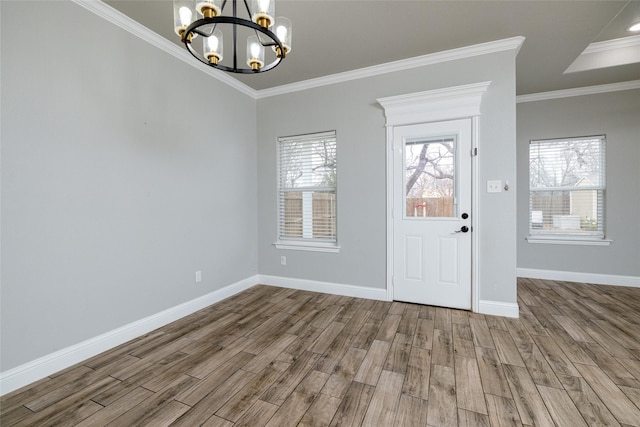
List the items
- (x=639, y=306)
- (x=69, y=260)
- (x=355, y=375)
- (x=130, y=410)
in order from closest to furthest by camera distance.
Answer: (x=130, y=410) < (x=355, y=375) < (x=69, y=260) < (x=639, y=306)

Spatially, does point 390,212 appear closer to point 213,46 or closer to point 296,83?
point 296,83

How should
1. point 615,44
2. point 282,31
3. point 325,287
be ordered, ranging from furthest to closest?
point 325,287, point 615,44, point 282,31

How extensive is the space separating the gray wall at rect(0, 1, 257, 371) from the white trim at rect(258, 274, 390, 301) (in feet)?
2.85

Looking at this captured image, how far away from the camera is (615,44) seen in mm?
3129

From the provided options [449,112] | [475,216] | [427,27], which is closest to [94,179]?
[427,27]

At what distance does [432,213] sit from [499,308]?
122 cm

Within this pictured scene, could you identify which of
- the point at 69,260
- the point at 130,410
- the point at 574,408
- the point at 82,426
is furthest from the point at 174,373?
the point at 574,408

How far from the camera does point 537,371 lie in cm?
196

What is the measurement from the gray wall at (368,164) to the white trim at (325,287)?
2.6 inches

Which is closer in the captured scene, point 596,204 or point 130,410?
point 130,410

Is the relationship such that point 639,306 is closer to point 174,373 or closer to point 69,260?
point 174,373

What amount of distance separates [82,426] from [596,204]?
603 centimetres

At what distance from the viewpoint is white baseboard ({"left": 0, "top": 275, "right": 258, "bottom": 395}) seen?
5.95 ft

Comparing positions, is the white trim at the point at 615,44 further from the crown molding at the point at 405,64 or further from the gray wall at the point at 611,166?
the crown molding at the point at 405,64
